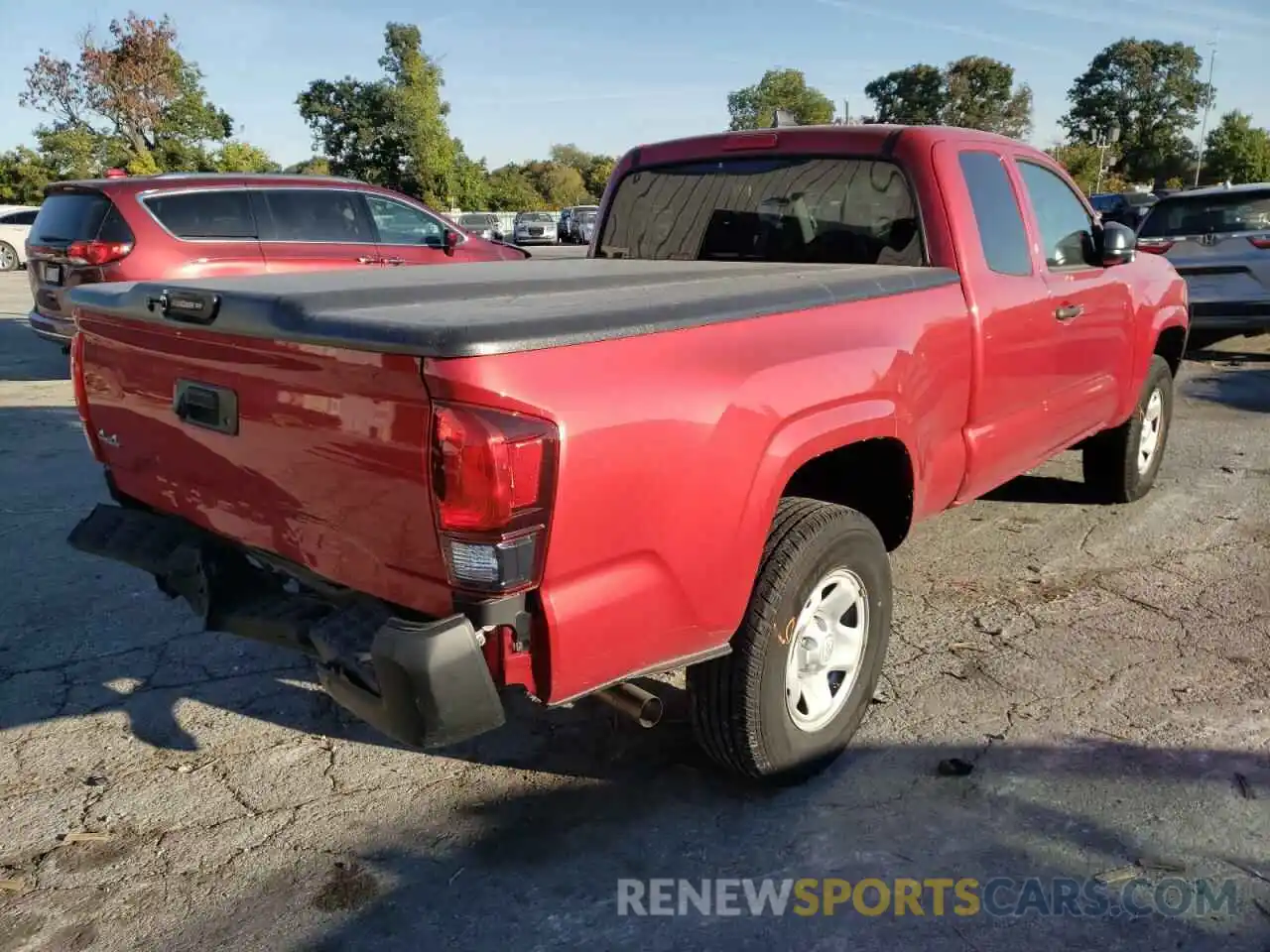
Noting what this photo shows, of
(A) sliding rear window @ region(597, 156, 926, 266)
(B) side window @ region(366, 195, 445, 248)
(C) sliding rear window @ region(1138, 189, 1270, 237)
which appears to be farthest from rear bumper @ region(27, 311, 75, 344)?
(C) sliding rear window @ region(1138, 189, 1270, 237)

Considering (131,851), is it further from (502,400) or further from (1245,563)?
(1245,563)

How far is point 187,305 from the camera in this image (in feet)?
8.60

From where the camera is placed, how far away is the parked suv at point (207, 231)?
822cm

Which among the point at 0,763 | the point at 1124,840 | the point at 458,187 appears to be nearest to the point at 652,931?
the point at 1124,840

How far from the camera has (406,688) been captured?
2.15m

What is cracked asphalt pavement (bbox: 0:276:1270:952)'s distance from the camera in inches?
98.4

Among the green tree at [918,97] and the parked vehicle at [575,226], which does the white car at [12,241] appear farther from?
the green tree at [918,97]

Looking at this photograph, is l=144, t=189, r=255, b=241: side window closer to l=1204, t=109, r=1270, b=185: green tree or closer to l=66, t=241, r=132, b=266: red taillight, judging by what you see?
l=66, t=241, r=132, b=266: red taillight

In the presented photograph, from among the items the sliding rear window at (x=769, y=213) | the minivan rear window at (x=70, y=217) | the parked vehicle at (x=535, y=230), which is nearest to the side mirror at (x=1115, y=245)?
the sliding rear window at (x=769, y=213)

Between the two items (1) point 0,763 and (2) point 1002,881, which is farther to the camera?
(1) point 0,763

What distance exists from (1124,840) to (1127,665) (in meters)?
1.19

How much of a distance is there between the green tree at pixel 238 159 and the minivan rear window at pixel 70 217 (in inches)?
1201

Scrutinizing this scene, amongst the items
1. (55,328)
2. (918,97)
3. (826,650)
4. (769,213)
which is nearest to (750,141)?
(769,213)

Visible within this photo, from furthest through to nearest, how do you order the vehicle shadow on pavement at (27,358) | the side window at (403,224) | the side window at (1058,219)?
the vehicle shadow on pavement at (27,358) < the side window at (403,224) < the side window at (1058,219)
